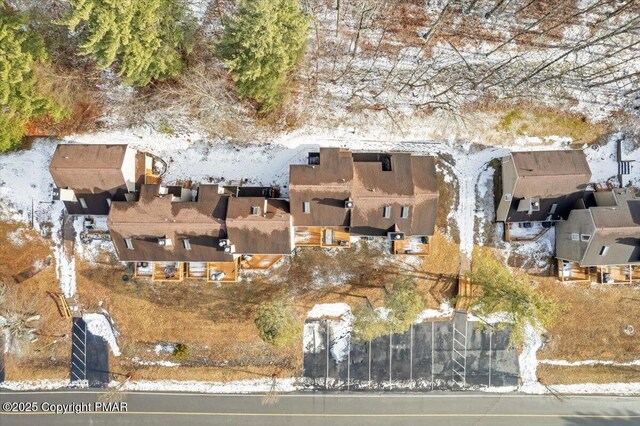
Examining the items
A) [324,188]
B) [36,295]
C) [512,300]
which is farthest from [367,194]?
[36,295]

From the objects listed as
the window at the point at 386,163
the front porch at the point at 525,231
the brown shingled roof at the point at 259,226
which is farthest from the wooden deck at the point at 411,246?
the brown shingled roof at the point at 259,226

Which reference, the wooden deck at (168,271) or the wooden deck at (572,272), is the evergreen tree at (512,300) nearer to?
the wooden deck at (572,272)

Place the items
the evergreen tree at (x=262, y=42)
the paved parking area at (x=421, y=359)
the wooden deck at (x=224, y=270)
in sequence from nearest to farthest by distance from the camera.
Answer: the evergreen tree at (x=262, y=42), the wooden deck at (x=224, y=270), the paved parking area at (x=421, y=359)

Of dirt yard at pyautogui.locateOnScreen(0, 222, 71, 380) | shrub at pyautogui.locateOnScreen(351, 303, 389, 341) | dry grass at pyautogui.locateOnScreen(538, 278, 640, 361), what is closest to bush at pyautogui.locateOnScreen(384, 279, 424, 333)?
shrub at pyautogui.locateOnScreen(351, 303, 389, 341)

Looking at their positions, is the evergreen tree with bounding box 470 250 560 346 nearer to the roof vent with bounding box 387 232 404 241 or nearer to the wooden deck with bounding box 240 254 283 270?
the roof vent with bounding box 387 232 404 241

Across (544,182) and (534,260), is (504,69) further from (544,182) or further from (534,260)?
(534,260)

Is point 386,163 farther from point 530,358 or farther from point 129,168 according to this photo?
point 530,358
